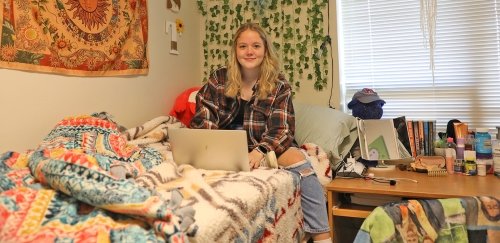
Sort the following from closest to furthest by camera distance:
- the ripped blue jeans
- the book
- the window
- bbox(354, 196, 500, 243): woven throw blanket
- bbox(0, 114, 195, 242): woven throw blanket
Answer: bbox(0, 114, 195, 242): woven throw blanket
bbox(354, 196, 500, 243): woven throw blanket
the ripped blue jeans
the book
the window

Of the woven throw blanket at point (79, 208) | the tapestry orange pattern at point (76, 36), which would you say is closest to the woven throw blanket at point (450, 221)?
the woven throw blanket at point (79, 208)

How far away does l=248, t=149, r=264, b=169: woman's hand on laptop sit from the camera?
5.23 ft

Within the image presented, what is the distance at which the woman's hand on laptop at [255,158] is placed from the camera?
1595mm

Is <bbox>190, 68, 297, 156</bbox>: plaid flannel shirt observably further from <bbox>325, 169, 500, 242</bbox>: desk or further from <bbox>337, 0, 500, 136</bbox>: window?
<bbox>337, 0, 500, 136</bbox>: window

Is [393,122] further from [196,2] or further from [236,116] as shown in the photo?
[196,2]

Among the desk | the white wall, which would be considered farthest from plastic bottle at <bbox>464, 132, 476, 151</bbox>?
the white wall

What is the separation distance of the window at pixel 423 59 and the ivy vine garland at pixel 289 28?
0.14 m

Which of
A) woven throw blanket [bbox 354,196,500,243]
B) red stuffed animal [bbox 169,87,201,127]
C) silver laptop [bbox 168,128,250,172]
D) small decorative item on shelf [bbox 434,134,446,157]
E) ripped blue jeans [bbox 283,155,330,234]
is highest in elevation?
red stuffed animal [bbox 169,87,201,127]

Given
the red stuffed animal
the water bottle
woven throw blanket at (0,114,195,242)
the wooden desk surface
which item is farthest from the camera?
the red stuffed animal

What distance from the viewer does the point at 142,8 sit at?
87.0 inches

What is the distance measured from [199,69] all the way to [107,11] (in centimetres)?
97

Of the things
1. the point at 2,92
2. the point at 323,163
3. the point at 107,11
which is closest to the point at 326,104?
the point at 323,163

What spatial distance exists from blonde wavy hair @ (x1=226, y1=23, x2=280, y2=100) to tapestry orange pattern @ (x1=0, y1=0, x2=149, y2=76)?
59 centimetres

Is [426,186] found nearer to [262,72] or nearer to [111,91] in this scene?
[262,72]
